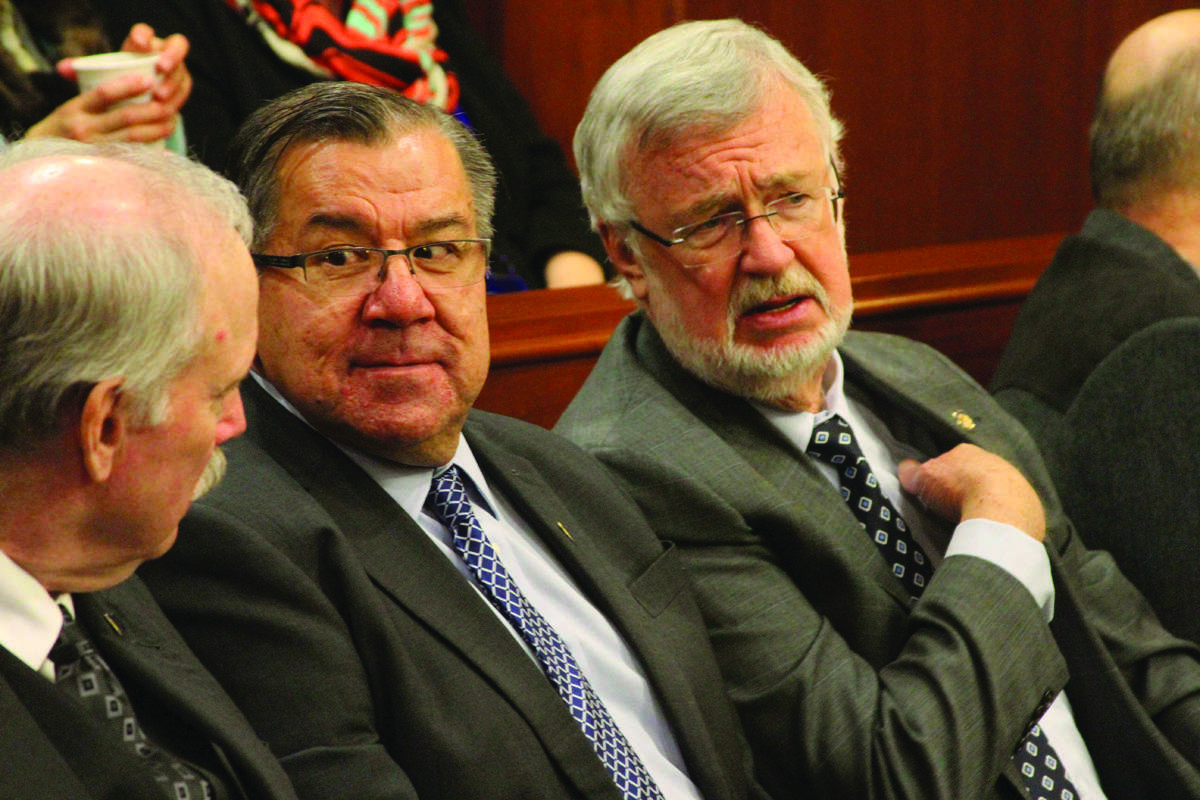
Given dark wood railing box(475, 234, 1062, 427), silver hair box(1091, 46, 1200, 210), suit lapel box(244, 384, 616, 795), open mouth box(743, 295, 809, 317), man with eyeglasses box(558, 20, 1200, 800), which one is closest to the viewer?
suit lapel box(244, 384, 616, 795)

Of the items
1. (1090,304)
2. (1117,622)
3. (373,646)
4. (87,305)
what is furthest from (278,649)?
(1090,304)

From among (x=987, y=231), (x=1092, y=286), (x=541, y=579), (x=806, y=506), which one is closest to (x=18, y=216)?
(x=541, y=579)

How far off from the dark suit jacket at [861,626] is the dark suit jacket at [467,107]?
0.78 m

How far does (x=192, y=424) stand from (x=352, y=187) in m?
0.41

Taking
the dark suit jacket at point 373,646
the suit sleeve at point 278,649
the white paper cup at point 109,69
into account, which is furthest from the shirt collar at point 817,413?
the white paper cup at point 109,69

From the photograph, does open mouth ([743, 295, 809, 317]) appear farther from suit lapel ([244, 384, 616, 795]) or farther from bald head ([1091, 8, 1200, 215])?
bald head ([1091, 8, 1200, 215])

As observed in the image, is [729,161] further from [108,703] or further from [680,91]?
[108,703]

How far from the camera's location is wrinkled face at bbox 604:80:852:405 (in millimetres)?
1652

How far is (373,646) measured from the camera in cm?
119

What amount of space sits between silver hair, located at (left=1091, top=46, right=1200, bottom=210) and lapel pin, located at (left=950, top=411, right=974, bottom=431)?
0.67 m

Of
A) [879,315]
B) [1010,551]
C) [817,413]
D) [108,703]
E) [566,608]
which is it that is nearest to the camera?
[108,703]

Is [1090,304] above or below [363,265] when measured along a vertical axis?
below

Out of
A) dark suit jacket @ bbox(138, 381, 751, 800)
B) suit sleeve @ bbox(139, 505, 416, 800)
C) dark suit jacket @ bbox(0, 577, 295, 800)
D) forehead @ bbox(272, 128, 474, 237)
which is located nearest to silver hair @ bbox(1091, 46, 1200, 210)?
dark suit jacket @ bbox(138, 381, 751, 800)

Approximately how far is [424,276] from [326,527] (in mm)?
309
